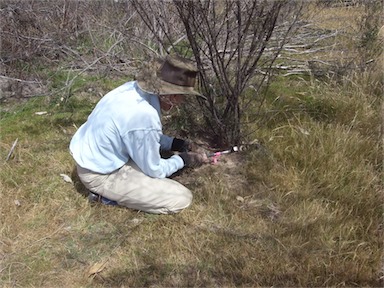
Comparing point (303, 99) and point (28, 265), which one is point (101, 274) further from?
point (303, 99)

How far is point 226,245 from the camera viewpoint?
2.46 m

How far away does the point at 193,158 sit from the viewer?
305cm

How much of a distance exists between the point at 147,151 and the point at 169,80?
0.45 metres

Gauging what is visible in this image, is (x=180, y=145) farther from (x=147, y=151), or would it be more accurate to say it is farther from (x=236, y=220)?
(x=236, y=220)

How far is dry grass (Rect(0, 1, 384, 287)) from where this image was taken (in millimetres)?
2295

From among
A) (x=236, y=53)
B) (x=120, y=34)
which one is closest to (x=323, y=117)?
(x=236, y=53)

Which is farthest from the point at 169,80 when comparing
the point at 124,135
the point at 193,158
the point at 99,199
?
the point at 99,199

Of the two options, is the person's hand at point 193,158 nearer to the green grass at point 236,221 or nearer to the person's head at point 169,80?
the green grass at point 236,221

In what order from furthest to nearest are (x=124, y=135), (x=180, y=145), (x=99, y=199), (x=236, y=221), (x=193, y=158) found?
(x=180, y=145)
(x=193, y=158)
(x=99, y=199)
(x=236, y=221)
(x=124, y=135)

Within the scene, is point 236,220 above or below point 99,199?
above

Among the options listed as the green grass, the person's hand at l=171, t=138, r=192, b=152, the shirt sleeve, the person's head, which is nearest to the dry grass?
the green grass

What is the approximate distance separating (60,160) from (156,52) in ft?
5.71

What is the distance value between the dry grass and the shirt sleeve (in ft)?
0.96

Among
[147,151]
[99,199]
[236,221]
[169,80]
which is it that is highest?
[169,80]
